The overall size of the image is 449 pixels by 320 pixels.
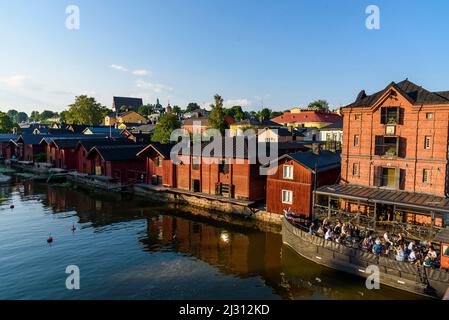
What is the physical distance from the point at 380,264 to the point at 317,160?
16012 millimetres

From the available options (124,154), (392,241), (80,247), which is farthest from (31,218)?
(392,241)

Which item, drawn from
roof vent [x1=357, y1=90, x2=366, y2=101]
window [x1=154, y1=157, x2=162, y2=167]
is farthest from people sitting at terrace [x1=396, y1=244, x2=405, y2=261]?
window [x1=154, y1=157, x2=162, y2=167]

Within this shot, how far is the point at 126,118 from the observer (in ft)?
541

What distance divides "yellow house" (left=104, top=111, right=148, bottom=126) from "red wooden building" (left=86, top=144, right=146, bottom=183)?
10392 cm

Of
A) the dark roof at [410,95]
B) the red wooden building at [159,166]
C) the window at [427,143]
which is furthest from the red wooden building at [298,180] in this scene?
the red wooden building at [159,166]

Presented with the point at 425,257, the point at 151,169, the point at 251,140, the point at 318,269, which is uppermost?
the point at 251,140

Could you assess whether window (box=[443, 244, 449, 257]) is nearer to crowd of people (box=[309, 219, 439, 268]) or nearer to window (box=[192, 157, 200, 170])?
crowd of people (box=[309, 219, 439, 268])

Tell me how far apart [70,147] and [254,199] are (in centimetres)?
5089

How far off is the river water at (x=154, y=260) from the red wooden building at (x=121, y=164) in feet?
51.9

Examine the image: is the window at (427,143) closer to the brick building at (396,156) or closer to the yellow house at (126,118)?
the brick building at (396,156)

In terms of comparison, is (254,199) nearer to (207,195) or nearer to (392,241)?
(207,195)

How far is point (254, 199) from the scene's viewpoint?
43.4 m

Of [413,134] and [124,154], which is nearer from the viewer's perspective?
[413,134]

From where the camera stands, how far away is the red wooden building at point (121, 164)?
6097cm
